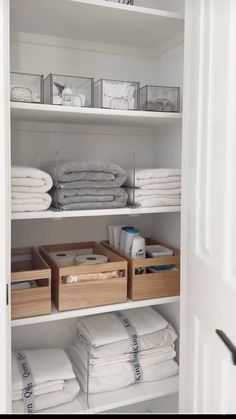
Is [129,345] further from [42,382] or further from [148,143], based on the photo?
[148,143]

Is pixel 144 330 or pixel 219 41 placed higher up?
pixel 219 41

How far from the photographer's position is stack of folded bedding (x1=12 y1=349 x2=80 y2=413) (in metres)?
1.22

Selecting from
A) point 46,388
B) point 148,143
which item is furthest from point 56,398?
point 148,143

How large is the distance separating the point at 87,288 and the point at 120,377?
41 centimetres

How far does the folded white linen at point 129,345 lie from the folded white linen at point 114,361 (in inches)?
0.8

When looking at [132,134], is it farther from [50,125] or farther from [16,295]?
[16,295]

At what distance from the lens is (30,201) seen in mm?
1138

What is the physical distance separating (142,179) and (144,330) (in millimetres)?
586

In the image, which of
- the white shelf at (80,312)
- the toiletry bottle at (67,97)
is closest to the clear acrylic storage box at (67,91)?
the toiletry bottle at (67,97)

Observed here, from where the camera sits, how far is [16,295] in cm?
112

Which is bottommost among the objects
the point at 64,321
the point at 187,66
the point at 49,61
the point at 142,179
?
the point at 64,321

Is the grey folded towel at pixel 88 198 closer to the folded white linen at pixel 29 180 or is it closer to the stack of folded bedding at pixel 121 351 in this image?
the folded white linen at pixel 29 180

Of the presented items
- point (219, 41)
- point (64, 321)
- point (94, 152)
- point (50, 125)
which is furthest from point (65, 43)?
point (64, 321)

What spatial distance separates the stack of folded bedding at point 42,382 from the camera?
48.2 inches
